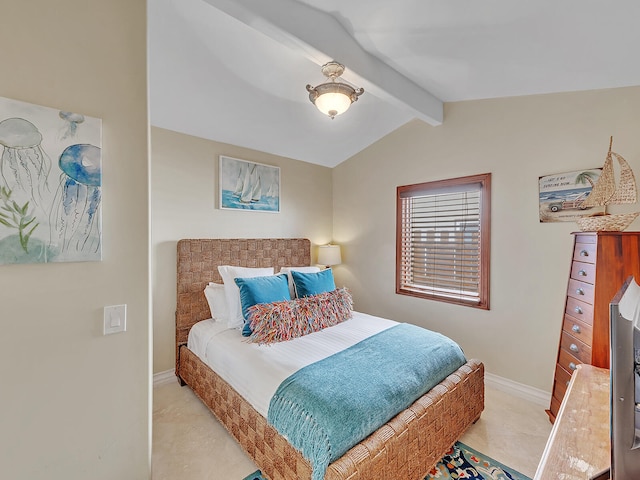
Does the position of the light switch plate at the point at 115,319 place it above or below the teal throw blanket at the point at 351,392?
above

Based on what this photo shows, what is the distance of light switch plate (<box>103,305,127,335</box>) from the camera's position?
1.29 metres

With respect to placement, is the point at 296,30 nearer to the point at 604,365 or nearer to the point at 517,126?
the point at 517,126

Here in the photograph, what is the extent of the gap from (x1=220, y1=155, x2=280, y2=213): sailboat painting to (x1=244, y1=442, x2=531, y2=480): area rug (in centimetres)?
240

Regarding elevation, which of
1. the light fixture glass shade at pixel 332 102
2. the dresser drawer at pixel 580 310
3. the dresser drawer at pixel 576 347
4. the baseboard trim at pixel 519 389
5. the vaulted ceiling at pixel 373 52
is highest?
the vaulted ceiling at pixel 373 52

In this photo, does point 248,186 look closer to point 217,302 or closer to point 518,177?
point 217,302

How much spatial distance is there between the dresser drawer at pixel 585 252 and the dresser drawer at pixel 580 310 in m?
0.29

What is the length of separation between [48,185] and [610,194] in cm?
313

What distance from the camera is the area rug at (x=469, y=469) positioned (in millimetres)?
1744

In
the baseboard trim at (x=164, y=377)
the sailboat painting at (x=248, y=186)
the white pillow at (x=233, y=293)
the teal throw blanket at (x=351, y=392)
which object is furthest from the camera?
the sailboat painting at (x=248, y=186)

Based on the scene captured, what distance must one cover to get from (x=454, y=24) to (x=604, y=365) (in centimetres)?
222

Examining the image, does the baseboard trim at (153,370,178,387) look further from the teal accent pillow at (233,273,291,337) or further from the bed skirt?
the teal accent pillow at (233,273,291,337)

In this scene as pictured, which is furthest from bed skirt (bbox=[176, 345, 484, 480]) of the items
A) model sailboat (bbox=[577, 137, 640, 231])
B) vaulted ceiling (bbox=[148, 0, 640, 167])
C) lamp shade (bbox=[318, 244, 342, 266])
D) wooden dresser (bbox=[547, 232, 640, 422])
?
vaulted ceiling (bbox=[148, 0, 640, 167])

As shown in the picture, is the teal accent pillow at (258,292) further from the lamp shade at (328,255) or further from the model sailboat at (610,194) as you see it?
the model sailboat at (610,194)

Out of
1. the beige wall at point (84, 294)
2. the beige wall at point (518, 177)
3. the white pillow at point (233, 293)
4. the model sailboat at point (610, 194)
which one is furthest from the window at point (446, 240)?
the beige wall at point (84, 294)
